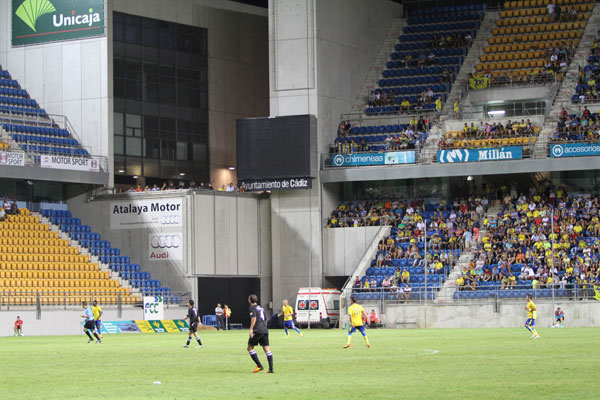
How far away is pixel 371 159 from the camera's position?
6203 centimetres

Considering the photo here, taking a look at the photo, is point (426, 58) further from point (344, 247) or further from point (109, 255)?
point (109, 255)

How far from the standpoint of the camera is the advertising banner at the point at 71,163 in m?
59.2

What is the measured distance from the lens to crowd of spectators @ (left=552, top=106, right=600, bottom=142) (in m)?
58.6

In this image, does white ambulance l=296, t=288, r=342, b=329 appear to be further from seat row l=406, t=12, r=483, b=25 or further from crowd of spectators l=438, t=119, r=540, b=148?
seat row l=406, t=12, r=483, b=25

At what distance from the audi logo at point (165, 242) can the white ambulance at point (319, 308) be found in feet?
23.6

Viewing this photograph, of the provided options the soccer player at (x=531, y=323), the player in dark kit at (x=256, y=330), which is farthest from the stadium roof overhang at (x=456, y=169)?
the player in dark kit at (x=256, y=330)

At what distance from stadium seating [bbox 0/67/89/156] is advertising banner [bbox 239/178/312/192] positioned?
31.0 ft

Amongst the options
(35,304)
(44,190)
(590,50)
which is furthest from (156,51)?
(590,50)

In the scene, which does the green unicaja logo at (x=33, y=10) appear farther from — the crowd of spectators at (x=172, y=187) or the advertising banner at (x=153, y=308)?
the advertising banner at (x=153, y=308)

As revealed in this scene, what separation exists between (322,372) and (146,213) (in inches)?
1494

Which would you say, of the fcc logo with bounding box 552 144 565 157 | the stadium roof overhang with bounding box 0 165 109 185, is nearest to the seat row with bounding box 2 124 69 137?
the stadium roof overhang with bounding box 0 165 109 185

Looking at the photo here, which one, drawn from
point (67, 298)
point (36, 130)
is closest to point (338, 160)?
point (36, 130)

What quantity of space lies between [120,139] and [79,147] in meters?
2.99

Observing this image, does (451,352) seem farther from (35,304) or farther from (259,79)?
(259,79)
